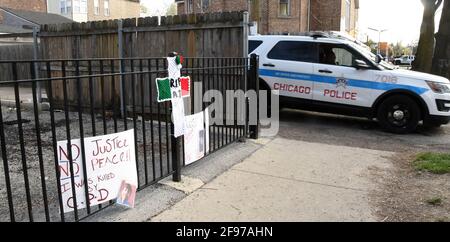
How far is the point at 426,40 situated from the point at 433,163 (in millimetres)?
10819

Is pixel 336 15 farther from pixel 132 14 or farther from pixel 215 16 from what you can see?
pixel 132 14

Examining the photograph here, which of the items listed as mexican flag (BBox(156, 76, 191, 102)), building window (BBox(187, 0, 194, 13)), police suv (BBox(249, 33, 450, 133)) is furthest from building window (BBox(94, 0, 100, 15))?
mexican flag (BBox(156, 76, 191, 102))

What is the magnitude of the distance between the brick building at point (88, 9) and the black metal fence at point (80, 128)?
29.9 meters

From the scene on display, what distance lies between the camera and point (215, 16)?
7.59m

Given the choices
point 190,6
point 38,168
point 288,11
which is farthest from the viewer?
point 190,6

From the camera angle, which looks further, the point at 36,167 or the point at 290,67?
the point at 290,67

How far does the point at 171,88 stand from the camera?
4.48 meters

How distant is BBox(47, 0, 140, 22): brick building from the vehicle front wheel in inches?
1431

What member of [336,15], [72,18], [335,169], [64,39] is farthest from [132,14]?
[335,169]

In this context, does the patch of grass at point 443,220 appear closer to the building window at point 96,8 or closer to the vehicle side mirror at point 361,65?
the vehicle side mirror at point 361,65

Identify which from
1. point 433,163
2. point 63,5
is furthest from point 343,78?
point 63,5

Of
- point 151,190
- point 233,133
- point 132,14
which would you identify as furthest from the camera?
point 132,14

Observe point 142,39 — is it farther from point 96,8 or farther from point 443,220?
point 96,8

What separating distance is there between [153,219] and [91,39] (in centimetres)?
678
